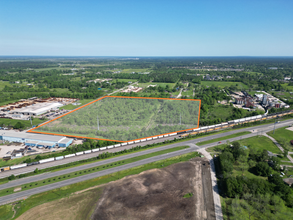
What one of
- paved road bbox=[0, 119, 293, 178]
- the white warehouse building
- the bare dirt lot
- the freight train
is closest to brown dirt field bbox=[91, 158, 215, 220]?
the bare dirt lot

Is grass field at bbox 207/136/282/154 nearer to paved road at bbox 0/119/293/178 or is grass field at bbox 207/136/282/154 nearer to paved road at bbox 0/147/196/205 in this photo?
paved road at bbox 0/119/293/178

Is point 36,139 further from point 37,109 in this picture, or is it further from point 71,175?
point 37,109

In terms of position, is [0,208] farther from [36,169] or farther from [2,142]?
[2,142]

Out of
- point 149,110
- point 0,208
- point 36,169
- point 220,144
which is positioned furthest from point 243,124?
point 0,208

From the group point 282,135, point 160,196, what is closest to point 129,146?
point 160,196

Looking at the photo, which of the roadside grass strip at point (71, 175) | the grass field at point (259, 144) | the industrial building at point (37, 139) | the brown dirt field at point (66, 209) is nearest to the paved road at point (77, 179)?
the roadside grass strip at point (71, 175)

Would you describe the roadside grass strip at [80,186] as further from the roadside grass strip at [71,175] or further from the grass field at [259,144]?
the grass field at [259,144]
